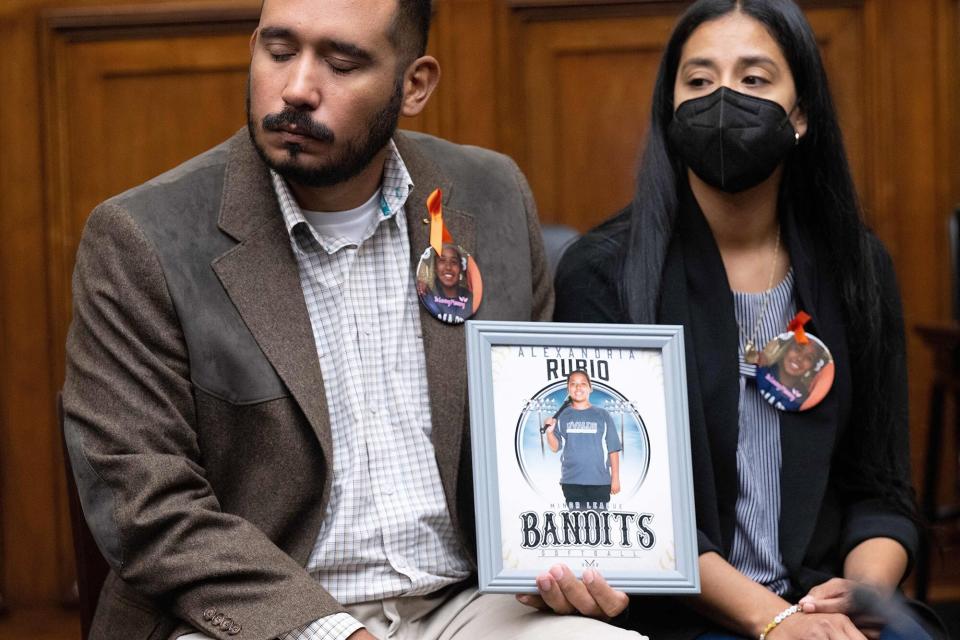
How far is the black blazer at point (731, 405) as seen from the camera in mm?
2201

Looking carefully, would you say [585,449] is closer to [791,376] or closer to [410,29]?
[791,376]

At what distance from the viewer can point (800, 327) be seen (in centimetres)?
229

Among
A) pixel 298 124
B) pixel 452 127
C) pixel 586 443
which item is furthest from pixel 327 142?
pixel 452 127

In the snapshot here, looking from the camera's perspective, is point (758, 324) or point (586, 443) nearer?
point (586, 443)

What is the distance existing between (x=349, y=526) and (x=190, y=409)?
0.30 m

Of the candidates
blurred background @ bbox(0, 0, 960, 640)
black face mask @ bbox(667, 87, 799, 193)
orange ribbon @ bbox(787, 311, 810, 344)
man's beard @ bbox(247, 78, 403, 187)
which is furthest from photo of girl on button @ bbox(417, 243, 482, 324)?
blurred background @ bbox(0, 0, 960, 640)

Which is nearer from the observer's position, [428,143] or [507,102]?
[428,143]

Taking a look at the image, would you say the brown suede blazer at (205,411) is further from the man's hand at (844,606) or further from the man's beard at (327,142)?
the man's hand at (844,606)

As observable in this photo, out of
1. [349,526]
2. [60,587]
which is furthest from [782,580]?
[60,587]

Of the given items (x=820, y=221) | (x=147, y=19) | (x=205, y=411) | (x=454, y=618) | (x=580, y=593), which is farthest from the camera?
(x=147, y=19)

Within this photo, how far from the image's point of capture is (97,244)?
2.05 metres

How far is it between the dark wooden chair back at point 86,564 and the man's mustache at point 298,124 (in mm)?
584

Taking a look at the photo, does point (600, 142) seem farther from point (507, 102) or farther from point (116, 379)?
point (116, 379)

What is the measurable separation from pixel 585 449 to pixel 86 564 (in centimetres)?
89
